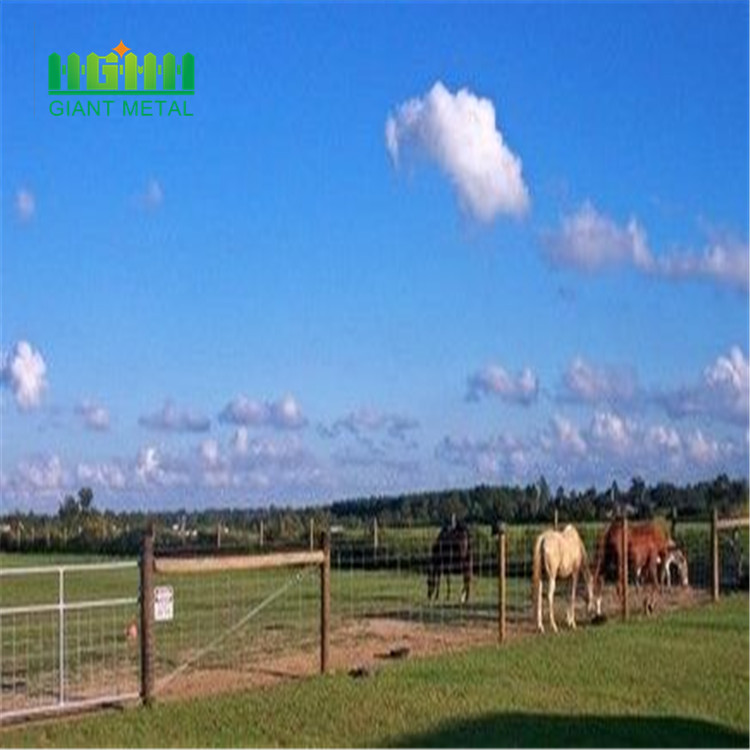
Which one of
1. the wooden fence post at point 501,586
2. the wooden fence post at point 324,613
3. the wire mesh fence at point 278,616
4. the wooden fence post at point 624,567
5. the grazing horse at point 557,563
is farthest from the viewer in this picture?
the wooden fence post at point 624,567

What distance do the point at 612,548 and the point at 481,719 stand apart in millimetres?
10097

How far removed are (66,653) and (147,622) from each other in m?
4.07

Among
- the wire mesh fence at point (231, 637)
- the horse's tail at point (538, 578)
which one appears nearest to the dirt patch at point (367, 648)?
the wire mesh fence at point (231, 637)

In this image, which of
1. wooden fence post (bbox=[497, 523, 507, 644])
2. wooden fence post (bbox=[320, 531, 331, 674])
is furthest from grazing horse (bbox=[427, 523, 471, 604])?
wooden fence post (bbox=[320, 531, 331, 674])

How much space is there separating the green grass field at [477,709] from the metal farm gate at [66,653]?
0.83 metres

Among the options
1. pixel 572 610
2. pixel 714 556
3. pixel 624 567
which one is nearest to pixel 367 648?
pixel 572 610

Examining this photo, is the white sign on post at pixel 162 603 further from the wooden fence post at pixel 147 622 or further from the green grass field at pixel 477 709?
the green grass field at pixel 477 709

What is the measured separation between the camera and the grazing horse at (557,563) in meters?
18.5

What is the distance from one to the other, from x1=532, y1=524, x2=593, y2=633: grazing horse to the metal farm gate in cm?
480

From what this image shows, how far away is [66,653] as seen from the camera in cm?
1623

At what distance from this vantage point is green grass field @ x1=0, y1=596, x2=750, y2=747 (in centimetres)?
1121

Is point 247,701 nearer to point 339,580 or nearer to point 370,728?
point 370,728

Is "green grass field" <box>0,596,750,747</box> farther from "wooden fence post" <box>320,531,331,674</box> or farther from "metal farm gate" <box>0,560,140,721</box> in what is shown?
"metal farm gate" <box>0,560,140,721</box>

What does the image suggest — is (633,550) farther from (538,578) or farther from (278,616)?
(278,616)
